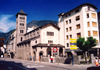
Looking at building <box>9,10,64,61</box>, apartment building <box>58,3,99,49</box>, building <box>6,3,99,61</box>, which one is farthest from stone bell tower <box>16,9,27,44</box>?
apartment building <box>58,3,99,49</box>

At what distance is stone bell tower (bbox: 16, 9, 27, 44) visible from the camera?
59850 mm

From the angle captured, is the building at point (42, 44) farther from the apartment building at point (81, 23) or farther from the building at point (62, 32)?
the apartment building at point (81, 23)

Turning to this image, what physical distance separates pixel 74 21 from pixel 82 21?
14.2 ft

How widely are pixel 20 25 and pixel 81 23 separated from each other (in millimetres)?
34057

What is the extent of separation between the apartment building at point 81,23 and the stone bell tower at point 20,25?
24.7 metres

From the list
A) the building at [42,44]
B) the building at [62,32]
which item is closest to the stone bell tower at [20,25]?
the building at [42,44]

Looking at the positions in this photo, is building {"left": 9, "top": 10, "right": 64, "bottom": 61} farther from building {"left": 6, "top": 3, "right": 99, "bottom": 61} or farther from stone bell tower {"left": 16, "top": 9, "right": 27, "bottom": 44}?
stone bell tower {"left": 16, "top": 9, "right": 27, "bottom": 44}

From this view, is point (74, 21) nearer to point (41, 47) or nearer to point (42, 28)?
→ point (42, 28)

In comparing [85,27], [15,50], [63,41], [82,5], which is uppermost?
[82,5]

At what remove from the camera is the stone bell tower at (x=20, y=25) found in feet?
196

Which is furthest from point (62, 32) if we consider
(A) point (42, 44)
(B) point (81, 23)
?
(B) point (81, 23)

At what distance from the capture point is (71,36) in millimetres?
43844

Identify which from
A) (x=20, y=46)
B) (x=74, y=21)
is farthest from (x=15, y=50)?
(x=74, y=21)

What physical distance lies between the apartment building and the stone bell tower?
24.7 metres
